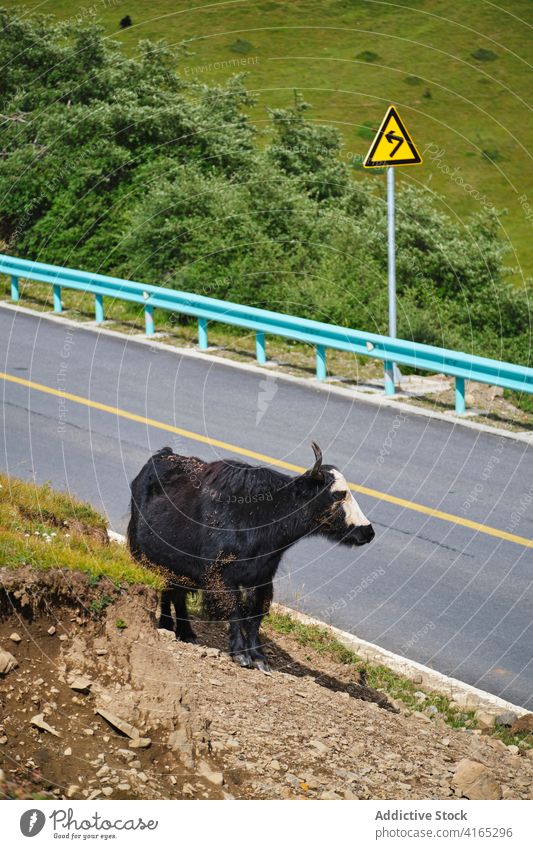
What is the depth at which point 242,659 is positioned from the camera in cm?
915

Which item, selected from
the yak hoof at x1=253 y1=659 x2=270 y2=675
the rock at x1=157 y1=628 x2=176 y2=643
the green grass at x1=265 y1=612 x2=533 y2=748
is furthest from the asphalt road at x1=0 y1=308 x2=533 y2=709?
the rock at x1=157 y1=628 x2=176 y2=643

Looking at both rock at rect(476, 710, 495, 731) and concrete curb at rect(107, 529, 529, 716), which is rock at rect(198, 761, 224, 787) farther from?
concrete curb at rect(107, 529, 529, 716)

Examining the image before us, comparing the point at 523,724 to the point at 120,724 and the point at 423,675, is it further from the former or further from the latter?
the point at 120,724

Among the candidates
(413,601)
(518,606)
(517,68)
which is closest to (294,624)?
(413,601)

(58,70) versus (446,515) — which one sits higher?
(58,70)

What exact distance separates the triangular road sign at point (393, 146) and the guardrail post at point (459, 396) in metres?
3.37

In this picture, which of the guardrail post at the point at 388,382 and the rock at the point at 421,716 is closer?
the rock at the point at 421,716

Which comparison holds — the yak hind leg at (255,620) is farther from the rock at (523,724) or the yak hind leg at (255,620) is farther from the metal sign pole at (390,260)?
the metal sign pole at (390,260)

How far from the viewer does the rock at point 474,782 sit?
720cm

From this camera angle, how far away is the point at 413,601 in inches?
467

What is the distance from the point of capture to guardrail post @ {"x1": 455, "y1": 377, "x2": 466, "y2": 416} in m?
17.8

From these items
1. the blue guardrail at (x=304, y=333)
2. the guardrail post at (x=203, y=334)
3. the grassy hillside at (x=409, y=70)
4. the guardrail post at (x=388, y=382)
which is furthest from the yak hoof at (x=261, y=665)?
the grassy hillside at (x=409, y=70)
